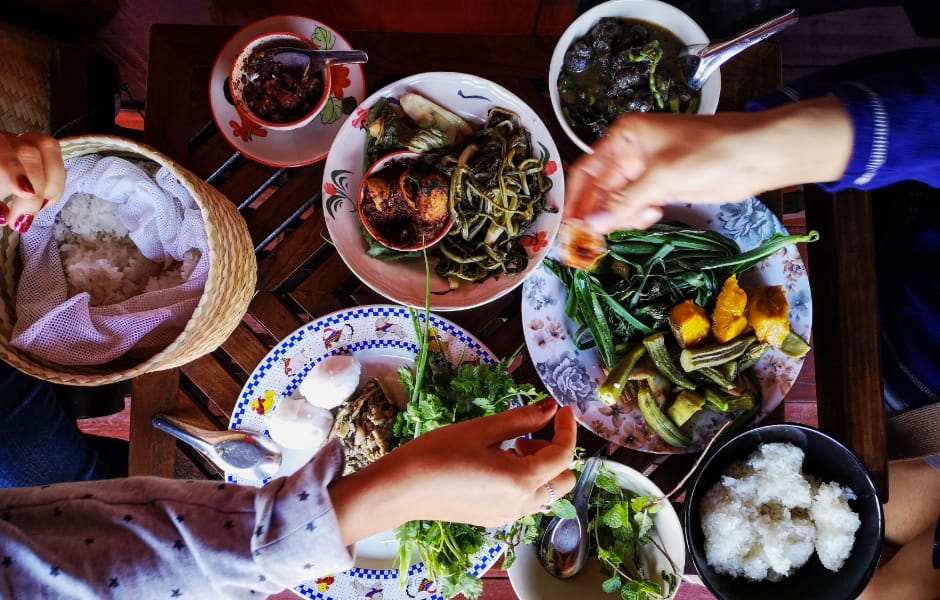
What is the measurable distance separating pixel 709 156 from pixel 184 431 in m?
1.07

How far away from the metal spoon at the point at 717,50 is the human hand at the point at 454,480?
0.71m

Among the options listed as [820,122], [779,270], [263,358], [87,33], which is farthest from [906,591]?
[87,33]

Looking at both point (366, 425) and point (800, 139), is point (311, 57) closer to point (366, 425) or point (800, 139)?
point (366, 425)

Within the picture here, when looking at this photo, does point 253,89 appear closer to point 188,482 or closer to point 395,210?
point 395,210

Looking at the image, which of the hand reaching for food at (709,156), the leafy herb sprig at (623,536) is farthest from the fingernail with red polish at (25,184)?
the leafy herb sprig at (623,536)

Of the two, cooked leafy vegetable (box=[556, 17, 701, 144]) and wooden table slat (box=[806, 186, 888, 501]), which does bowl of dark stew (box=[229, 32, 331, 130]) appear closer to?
cooked leafy vegetable (box=[556, 17, 701, 144])

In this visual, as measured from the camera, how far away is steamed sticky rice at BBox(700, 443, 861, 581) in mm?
1159

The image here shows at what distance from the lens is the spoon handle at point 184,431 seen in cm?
125

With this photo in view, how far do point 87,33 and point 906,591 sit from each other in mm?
2441

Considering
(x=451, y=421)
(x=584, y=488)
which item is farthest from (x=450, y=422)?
(x=584, y=488)

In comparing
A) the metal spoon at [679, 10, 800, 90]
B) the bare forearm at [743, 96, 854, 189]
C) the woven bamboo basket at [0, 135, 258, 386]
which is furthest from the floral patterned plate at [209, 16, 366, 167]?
the bare forearm at [743, 96, 854, 189]

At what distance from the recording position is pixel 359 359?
132 centimetres

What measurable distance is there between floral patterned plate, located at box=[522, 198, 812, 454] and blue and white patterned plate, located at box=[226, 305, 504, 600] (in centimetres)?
12

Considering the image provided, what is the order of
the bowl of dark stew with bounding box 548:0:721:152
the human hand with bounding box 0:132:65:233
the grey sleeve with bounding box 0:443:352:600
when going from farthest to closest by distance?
1. the bowl of dark stew with bounding box 548:0:721:152
2. the human hand with bounding box 0:132:65:233
3. the grey sleeve with bounding box 0:443:352:600
